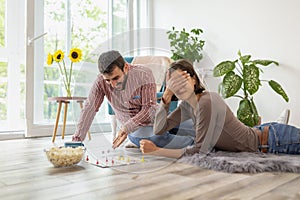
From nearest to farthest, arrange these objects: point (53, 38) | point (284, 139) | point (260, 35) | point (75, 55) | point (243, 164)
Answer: point (243, 164) < point (284, 139) < point (75, 55) < point (260, 35) < point (53, 38)

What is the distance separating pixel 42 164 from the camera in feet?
4.33

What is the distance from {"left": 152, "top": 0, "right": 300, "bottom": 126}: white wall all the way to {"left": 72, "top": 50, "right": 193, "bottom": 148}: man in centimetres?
85

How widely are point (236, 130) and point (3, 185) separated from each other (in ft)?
3.33

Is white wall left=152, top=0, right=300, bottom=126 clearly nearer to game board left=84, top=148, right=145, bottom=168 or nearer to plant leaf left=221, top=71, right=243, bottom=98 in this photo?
plant leaf left=221, top=71, right=243, bottom=98

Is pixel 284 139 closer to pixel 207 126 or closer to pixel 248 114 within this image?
pixel 207 126

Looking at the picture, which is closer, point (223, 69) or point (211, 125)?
point (211, 125)

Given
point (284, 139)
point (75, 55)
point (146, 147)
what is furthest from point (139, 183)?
point (75, 55)

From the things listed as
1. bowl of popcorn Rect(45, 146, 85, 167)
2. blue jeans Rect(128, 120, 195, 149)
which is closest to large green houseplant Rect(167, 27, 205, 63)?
blue jeans Rect(128, 120, 195, 149)

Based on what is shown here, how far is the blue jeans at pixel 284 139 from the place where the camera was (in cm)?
150

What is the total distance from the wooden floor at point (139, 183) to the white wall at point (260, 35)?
1.23 metres

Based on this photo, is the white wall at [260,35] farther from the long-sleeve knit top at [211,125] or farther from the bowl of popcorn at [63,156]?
the bowl of popcorn at [63,156]

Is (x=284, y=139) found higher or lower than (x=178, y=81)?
lower

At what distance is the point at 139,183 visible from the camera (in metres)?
→ 0.98

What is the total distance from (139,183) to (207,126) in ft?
1.53
